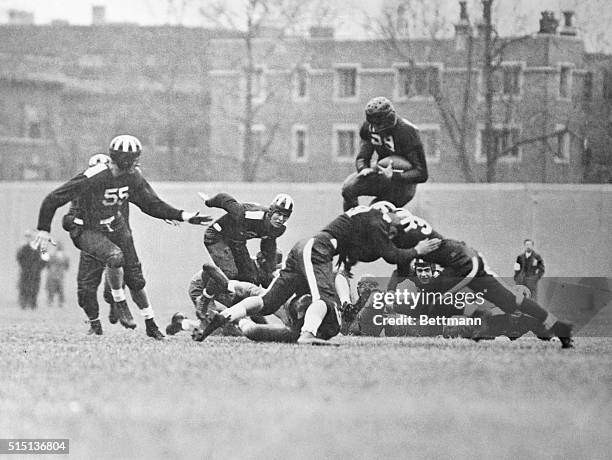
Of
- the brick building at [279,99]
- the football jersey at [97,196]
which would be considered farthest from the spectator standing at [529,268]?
the football jersey at [97,196]

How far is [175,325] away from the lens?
15.3m

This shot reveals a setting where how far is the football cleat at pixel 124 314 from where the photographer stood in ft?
51.0

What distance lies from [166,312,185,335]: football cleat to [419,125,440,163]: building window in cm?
341

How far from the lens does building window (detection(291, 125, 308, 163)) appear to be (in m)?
17.8

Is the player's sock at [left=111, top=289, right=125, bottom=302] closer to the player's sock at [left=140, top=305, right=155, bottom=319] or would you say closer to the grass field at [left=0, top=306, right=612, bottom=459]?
the player's sock at [left=140, top=305, right=155, bottom=319]

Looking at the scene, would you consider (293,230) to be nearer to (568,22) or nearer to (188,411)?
(568,22)

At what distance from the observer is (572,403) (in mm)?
9094

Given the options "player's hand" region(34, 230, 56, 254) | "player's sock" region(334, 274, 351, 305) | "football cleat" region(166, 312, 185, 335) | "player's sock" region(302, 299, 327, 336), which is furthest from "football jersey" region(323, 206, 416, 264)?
"player's hand" region(34, 230, 56, 254)

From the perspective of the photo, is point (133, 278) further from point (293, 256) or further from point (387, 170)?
point (387, 170)

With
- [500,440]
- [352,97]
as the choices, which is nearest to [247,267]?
[352,97]

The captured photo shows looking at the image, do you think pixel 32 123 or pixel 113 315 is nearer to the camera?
pixel 113 315

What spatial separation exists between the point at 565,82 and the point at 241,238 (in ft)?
13.7

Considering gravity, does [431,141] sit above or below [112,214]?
above

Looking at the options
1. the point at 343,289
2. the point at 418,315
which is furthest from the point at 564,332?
the point at 343,289
